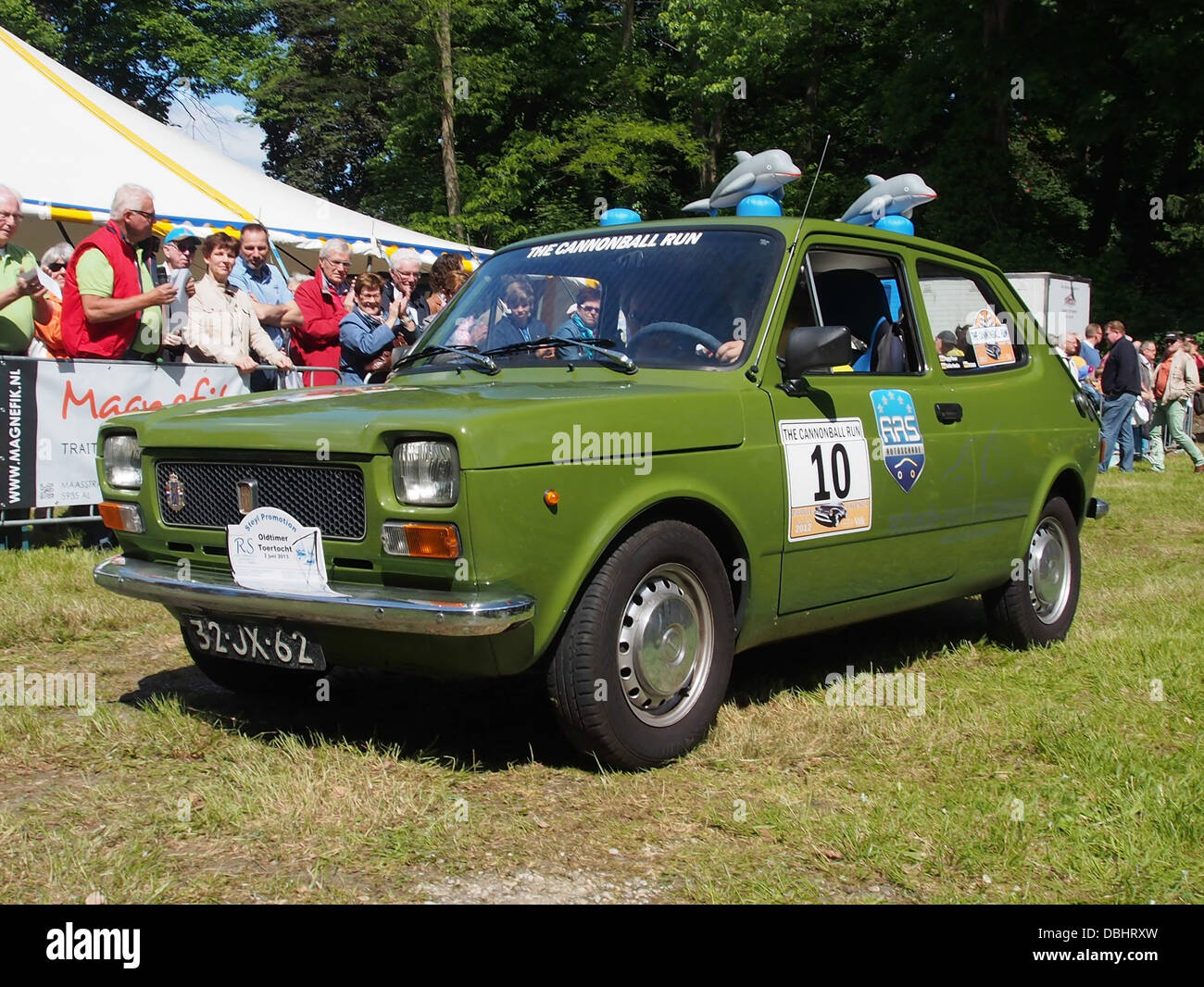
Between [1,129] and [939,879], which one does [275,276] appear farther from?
[939,879]

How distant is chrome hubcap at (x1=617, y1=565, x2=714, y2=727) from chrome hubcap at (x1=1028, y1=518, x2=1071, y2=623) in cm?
242

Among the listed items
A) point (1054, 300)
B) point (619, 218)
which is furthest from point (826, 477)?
point (1054, 300)

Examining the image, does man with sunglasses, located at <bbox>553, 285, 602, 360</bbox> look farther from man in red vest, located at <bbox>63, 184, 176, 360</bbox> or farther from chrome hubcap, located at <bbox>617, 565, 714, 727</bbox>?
man in red vest, located at <bbox>63, 184, 176, 360</bbox>

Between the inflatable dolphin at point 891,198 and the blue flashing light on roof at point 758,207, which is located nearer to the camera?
the blue flashing light on roof at point 758,207

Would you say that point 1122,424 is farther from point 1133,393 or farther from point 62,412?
point 62,412

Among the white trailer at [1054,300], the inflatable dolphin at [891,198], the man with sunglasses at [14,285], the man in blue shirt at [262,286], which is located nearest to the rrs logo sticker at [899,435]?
the inflatable dolphin at [891,198]

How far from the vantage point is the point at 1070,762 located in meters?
4.28

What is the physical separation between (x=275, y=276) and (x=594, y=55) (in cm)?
2930

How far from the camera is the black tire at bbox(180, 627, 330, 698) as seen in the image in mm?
4918

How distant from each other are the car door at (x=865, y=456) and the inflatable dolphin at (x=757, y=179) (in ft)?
2.60

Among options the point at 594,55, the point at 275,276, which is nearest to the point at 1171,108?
the point at 594,55

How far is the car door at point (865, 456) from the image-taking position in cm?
464

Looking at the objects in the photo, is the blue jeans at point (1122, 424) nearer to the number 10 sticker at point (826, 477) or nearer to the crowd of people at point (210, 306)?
the crowd of people at point (210, 306)

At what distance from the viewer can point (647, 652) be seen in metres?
4.07
